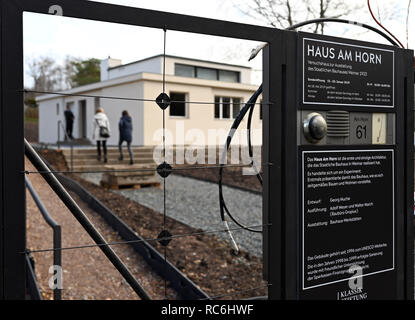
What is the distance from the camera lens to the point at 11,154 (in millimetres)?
1282

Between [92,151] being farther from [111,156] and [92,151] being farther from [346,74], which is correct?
[346,74]

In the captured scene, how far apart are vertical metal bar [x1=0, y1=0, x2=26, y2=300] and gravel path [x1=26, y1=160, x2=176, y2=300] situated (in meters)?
3.16

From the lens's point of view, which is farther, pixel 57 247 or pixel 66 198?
pixel 57 247

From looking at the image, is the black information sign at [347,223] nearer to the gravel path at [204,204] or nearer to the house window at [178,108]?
the gravel path at [204,204]

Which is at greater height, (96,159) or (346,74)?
(346,74)

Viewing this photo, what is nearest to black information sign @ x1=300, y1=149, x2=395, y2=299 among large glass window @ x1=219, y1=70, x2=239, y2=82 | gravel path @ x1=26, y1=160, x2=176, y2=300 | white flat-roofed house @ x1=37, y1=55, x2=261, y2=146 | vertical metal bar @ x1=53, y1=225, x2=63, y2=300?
vertical metal bar @ x1=53, y1=225, x2=63, y2=300

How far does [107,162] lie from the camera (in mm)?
12984

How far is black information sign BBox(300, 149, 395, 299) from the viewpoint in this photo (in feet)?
6.11

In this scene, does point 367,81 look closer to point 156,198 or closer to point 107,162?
point 156,198

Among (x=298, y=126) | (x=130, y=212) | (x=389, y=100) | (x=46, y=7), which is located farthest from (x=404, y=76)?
(x=130, y=212)

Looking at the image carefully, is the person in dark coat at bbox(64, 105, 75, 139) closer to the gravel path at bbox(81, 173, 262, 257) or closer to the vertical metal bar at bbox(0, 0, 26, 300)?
the gravel path at bbox(81, 173, 262, 257)

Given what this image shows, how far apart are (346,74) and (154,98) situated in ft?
61.2

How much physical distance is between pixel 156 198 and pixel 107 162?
164 inches

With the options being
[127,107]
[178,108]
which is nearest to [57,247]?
[127,107]
